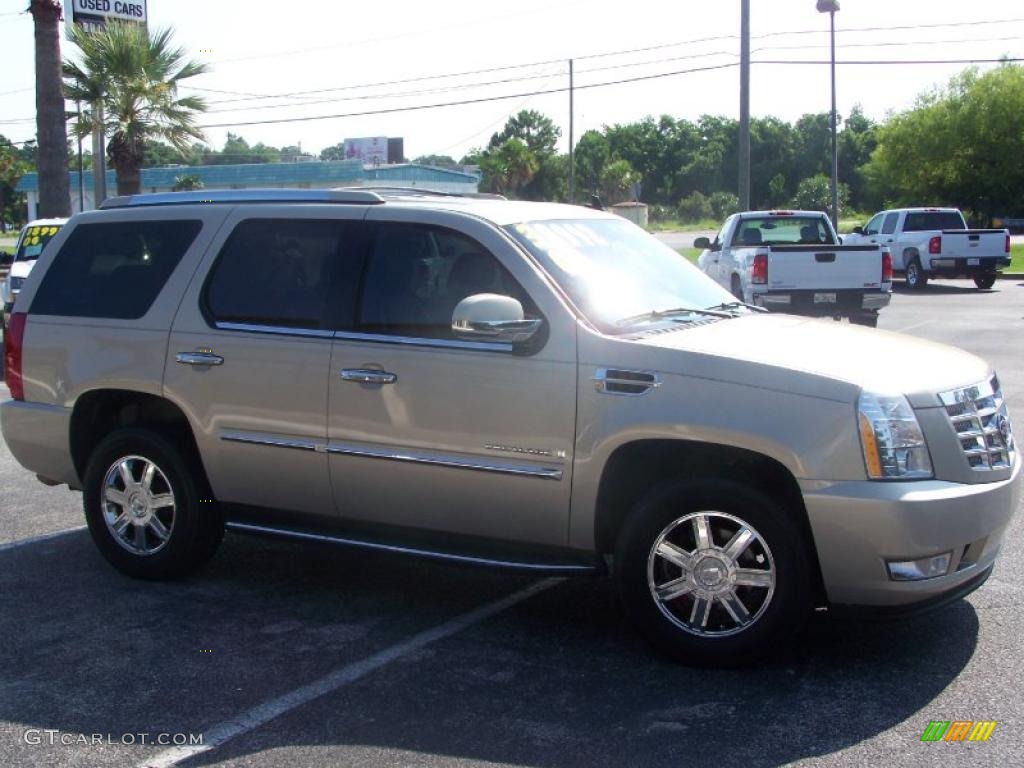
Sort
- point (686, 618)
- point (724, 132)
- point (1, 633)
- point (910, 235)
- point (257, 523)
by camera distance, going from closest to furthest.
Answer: point (686, 618), point (1, 633), point (257, 523), point (910, 235), point (724, 132)

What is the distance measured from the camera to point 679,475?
5.02 m

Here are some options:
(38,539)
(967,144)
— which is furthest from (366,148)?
(38,539)

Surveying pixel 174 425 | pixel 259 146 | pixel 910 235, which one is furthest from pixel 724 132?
pixel 174 425

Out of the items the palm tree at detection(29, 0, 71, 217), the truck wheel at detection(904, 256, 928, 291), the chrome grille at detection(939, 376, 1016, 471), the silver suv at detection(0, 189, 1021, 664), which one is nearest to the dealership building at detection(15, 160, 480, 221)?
the truck wheel at detection(904, 256, 928, 291)

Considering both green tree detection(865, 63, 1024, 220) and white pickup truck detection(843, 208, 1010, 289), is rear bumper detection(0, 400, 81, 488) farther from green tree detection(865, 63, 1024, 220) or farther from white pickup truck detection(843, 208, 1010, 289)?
green tree detection(865, 63, 1024, 220)

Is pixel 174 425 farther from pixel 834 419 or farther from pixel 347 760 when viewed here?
pixel 834 419

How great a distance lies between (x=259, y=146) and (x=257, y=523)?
5121 inches

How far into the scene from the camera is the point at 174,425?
6.23 m

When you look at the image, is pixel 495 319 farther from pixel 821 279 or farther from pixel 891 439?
pixel 821 279

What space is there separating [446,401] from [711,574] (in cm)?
135

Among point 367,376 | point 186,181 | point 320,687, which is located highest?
point 186,181

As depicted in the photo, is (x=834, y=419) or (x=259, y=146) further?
(x=259, y=146)

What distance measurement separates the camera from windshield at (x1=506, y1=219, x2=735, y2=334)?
17.5 feet

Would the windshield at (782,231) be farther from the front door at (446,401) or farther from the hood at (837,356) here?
the front door at (446,401)
